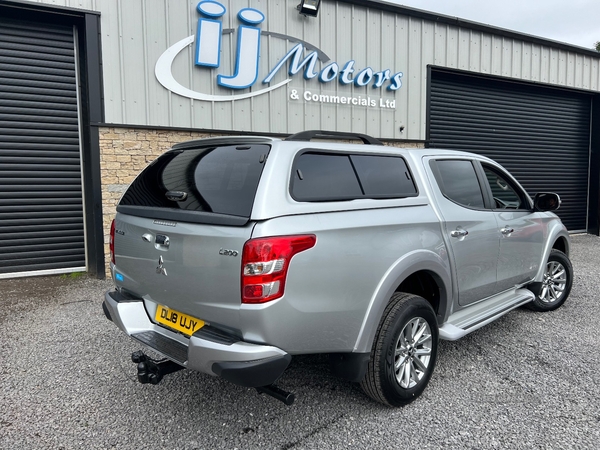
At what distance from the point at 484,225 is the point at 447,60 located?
22.7ft

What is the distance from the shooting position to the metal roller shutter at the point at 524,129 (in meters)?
10.1

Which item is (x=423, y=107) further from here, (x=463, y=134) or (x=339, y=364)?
(x=339, y=364)

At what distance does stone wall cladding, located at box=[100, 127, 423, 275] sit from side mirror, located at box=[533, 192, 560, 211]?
520 cm

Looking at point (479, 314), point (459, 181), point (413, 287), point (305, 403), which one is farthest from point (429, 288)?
point (305, 403)

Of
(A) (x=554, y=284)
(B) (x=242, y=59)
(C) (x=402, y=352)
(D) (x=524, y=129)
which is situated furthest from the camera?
(D) (x=524, y=129)

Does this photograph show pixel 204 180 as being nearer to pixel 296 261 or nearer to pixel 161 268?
pixel 161 268

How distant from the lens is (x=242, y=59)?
7422mm

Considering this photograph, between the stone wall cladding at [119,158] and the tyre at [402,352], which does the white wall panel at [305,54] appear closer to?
the stone wall cladding at [119,158]

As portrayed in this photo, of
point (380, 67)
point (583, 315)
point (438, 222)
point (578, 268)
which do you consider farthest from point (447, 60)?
point (438, 222)

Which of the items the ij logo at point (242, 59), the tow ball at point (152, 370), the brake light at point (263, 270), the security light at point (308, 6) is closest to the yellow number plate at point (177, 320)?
the tow ball at point (152, 370)

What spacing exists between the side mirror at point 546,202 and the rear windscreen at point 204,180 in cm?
311

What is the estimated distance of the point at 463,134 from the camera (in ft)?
34.0

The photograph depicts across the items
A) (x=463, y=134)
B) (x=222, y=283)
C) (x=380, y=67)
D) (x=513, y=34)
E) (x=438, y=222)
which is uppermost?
(x=513, y=34)

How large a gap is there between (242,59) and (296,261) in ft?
19.4
